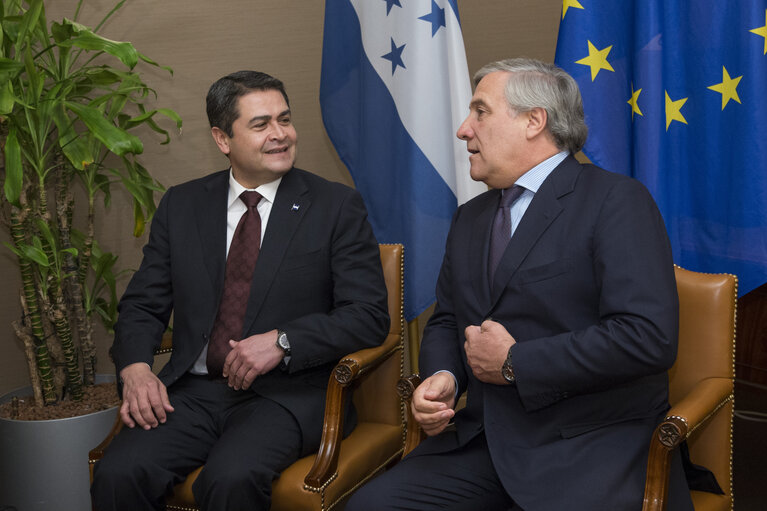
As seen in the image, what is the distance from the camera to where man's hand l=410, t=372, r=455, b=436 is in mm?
1926

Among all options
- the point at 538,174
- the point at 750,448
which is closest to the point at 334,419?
the point at 538,174

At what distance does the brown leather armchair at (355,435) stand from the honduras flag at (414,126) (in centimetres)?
35

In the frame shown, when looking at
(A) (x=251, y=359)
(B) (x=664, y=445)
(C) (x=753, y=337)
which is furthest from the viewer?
(C) (x=753, y=337)

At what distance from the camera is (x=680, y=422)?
66.1 inches

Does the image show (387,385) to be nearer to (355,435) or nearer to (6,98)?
(355,435)

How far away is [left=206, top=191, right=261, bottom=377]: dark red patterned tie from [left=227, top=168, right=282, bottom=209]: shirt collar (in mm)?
58

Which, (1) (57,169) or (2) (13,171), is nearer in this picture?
(2) (13,171)

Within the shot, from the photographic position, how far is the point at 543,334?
1.95 metres

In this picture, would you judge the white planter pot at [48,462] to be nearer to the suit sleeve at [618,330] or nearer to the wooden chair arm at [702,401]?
the suit sleeve at [618,330]

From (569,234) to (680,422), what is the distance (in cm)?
52

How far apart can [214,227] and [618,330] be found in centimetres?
140

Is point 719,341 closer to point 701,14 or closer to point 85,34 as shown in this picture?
point 701,14

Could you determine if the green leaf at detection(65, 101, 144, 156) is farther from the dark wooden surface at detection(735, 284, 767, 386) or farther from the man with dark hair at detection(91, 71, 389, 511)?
the dark wooden surface at detection(735, 284, 767, 386)

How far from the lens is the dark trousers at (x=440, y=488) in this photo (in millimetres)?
1911
